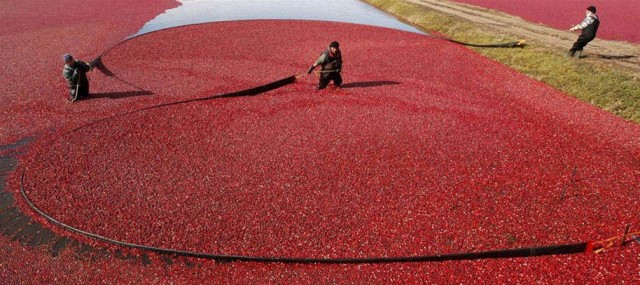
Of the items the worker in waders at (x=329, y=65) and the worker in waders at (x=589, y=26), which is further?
the worker in waders at (x=589, y=26)

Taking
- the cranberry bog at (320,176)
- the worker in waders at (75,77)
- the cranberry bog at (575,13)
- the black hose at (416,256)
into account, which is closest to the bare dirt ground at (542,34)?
the cranberry bog at (575,13)

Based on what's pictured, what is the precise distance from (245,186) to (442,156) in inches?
192

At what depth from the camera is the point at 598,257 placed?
6.50 m

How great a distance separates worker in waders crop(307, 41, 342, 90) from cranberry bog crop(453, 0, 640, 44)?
18.2m

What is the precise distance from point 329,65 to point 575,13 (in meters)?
26.3

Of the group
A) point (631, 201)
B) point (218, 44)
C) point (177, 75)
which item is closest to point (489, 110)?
point (631, 201)

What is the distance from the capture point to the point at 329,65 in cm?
1333

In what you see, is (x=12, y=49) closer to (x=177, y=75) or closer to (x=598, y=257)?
(x=177, y=75)

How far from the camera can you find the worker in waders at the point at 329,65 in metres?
13.1

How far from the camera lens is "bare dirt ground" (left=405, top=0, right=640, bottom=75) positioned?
1711 cm

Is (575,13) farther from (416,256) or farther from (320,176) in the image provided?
(416,256)

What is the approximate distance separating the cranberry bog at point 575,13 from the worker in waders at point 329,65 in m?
18.2

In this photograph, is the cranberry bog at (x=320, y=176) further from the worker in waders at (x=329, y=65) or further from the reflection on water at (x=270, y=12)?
the reflection on water at (x=270, y=12)

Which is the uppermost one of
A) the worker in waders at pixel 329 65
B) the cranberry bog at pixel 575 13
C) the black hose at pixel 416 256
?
the cranberry bog at pixel 575 13
